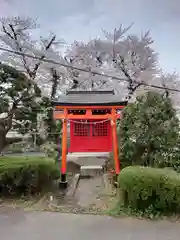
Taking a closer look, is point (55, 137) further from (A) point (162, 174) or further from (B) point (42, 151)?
(A) point (162, 174)

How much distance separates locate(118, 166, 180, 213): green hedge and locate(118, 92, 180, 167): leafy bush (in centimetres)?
159

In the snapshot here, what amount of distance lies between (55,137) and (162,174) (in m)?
9.12

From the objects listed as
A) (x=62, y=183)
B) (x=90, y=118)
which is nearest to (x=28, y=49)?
(x=90, y=118)

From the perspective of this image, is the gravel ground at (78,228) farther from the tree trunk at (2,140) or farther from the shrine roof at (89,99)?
the tree trunk at (2,140)

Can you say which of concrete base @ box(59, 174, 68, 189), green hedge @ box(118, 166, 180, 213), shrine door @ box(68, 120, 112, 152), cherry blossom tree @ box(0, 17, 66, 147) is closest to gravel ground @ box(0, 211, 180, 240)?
green hedge @ box(118, 166, 180, 213)

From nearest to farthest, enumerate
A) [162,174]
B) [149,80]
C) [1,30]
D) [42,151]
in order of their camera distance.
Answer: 1. [162,174]
2. [42,151]
3. [1,30]
4. [149,80]

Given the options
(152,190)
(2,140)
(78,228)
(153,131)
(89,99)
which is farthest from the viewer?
(2,140)

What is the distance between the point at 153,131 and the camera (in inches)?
272

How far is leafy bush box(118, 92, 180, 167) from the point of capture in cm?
684

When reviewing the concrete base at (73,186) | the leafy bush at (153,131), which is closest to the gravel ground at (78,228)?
the concrete base at (73,186)

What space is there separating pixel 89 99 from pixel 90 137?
1.42m

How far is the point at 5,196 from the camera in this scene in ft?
20.8

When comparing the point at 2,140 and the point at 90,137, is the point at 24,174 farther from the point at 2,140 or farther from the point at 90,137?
the point at 2,140

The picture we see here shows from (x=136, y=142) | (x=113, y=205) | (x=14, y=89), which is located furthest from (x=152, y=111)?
(x=14, y=89)
